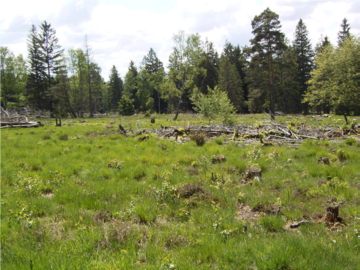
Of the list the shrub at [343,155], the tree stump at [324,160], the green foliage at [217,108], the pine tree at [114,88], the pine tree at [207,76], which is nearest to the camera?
the tree stump at [324,160]

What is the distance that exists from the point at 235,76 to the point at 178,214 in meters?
50.2

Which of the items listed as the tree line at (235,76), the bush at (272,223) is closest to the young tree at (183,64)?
the tree line at (235,76)

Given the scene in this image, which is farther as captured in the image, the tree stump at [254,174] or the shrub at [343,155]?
the shrub at [343,155]

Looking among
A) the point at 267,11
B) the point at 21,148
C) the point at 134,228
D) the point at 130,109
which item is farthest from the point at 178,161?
the point at 130,109

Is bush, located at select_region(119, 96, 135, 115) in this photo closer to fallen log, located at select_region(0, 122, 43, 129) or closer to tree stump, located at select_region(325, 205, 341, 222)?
fallen log, located at select_region(0, 122, 43, 129)

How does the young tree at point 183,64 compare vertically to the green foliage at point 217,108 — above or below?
above

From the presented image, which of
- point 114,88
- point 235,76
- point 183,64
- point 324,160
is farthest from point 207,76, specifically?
point 324,160

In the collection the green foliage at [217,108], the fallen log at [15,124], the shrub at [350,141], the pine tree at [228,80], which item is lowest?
the shrub at [350,141]

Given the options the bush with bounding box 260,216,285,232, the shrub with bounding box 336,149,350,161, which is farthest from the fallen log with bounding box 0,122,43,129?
the shrub with bounding box 336,149,350,161

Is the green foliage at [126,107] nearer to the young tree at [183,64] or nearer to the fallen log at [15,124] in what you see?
the young tree at [183,64]

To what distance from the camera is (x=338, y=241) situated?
3.72 metres

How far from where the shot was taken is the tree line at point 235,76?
Answer: 3098 centimetres

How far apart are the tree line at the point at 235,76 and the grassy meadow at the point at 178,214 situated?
17321 millimetres

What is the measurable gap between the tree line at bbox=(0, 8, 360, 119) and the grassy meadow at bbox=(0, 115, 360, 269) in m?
17.3
